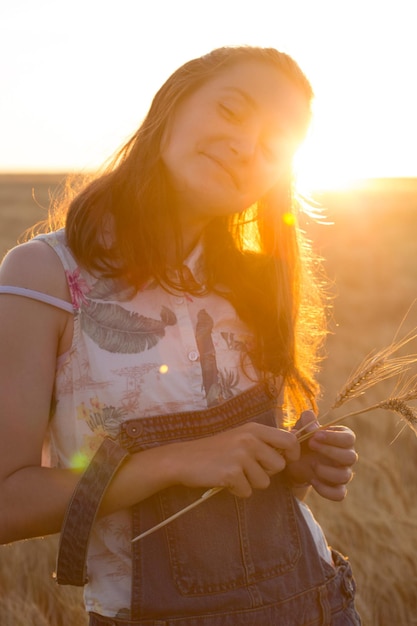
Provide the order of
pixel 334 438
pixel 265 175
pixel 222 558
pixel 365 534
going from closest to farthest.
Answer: pixel 222 558 < pixel 334 438 < pixel 265 175 < pixel 365 534

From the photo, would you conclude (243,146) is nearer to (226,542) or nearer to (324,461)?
(324,461)

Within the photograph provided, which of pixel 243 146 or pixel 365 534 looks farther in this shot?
pixel 365 534

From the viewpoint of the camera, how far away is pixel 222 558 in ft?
5.14

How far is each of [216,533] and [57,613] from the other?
61.6 inches

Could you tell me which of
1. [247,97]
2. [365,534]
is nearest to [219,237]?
[247,97]

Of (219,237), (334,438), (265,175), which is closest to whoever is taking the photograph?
(334,438)

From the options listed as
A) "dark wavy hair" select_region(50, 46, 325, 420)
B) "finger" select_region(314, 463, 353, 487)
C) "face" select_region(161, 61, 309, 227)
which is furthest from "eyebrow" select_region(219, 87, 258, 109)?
"finger" select_region(314, 463, 353, 487)

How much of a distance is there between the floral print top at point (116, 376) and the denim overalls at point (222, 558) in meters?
0.04

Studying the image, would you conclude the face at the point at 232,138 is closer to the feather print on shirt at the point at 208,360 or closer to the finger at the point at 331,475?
the feather print on shirt at the point at 208,360

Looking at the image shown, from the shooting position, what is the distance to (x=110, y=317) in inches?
64.0

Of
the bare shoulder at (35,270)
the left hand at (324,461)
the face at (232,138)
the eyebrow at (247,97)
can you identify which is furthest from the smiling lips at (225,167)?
the left hand at (324,461)

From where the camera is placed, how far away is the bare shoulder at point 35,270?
1497mm

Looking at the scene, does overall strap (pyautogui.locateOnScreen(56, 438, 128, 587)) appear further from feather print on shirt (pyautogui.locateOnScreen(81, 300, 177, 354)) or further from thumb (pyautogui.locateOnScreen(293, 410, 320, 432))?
thumb (pyautogui.locateOnScreen(293, 410, 320, 432))

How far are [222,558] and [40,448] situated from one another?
0.41 meters
